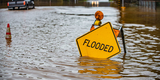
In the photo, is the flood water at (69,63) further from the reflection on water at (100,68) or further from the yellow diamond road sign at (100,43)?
the yellow diamond road sign at (100,43)

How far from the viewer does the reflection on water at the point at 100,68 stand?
21.5 feet

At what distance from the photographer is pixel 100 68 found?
7.20m

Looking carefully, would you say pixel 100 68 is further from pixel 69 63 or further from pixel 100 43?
pixel 100 43

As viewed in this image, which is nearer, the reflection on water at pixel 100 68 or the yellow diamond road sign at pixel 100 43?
the reflection on water at pixel 100 68

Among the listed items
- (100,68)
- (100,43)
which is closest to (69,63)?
(100,68)

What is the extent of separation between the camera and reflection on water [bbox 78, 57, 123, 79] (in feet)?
21.5

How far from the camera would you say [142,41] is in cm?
1156

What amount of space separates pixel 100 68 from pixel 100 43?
4.31 ft

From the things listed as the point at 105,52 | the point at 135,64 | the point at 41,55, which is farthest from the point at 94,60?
the point at 41,55

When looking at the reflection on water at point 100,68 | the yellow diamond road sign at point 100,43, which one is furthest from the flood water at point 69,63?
the yellow diamond road sign at point 100,43

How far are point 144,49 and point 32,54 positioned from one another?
365 centimetres

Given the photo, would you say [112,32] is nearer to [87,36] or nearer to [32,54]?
[87,36]

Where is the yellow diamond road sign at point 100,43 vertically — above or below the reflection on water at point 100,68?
above

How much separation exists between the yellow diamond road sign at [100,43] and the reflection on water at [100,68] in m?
0.23
